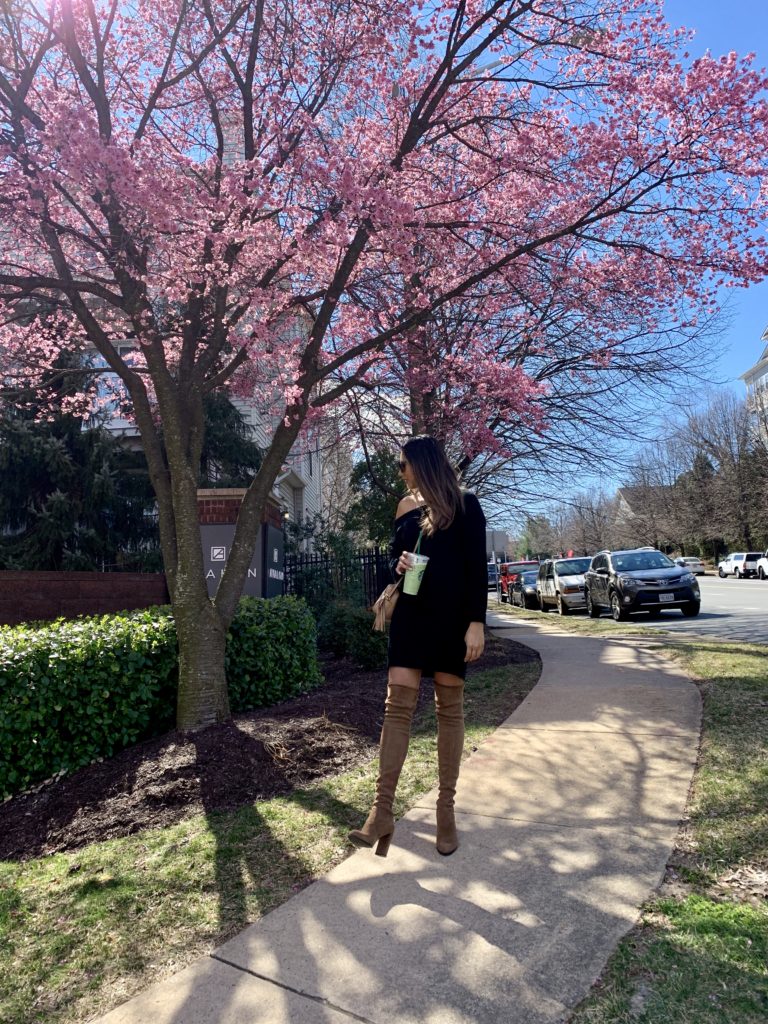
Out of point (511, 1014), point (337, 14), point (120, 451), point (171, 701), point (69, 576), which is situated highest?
point (337, 14)

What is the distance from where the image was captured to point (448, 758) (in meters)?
3.19

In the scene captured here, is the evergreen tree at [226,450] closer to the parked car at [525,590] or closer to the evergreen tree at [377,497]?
the evergreen tree at [377,497]

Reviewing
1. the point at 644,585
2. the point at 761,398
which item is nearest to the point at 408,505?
the point at 644,585

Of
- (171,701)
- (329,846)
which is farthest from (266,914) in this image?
(171,701)

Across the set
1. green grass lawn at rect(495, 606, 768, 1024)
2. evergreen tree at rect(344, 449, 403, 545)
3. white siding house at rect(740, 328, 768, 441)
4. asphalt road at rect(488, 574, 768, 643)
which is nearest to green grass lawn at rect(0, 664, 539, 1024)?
green grass lawn at rect(495, 606, 768, 1024)

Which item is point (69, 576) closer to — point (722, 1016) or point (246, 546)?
point (246, 546)

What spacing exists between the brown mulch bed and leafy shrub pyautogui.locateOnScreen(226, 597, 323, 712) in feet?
1.69

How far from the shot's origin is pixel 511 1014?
202 cm

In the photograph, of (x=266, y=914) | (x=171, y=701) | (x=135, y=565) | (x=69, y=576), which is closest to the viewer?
(x=266, y=914)

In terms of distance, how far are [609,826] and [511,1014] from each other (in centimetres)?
148

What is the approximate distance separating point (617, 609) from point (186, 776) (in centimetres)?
1346

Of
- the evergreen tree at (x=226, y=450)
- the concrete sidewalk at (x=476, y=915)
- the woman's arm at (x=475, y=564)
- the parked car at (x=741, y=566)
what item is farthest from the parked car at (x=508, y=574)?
the woman's arm at (x=475, y=564)

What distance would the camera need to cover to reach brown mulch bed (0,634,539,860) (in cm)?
385

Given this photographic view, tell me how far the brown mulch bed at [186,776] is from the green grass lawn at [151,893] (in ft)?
0.67
